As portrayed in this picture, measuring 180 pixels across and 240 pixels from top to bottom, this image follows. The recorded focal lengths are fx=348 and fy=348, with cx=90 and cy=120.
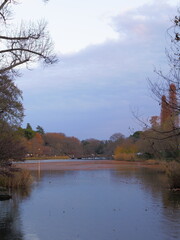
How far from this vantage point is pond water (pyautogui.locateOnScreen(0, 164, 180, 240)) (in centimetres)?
960

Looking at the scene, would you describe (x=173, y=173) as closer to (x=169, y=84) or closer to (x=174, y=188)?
(x=174, y=188)

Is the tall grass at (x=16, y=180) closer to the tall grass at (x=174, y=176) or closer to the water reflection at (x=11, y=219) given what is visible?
the water reflection at (x=11, y=219)

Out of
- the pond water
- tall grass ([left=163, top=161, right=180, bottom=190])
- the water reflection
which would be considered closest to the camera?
the water reflection

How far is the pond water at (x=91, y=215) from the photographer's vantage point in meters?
9.60

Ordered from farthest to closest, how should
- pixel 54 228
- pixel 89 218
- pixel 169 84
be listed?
pixel 89 218, pixel 54 228, pixel 169 84

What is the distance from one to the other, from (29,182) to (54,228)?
34.9 feet

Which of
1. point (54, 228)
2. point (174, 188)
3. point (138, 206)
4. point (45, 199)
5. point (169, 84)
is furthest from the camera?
point (174, 188)

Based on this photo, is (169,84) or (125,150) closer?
(169,84)

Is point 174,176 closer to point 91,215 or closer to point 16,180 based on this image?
point 91,215

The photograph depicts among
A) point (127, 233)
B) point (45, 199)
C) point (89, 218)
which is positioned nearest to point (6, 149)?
point (89, 218)

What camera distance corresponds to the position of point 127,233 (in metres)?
9.81

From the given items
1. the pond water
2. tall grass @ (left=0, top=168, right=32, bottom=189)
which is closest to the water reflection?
the pond water

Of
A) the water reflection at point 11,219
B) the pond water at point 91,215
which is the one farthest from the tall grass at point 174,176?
the water reflection at point 11,219

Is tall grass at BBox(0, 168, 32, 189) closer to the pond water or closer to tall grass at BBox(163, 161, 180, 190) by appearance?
the pond water
